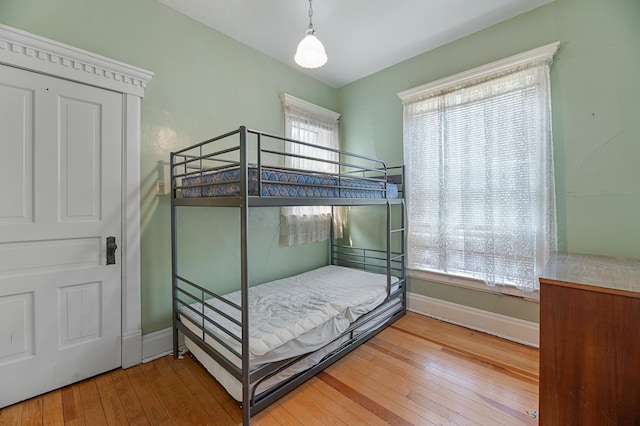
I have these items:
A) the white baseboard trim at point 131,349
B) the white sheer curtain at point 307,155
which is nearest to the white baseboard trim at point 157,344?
the white baseboard trim at point 131,349

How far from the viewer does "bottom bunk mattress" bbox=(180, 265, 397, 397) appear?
1.61 m

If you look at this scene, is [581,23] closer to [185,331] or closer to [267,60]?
[267,60]

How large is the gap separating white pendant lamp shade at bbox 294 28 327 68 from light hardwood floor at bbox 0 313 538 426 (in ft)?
7.23

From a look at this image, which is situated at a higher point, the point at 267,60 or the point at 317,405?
the point at 267,60

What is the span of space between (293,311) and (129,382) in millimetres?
1163

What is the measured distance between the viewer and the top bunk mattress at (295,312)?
161cm

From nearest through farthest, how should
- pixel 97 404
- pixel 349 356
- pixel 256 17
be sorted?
pixel 97 404, pixel 349 356, pixel 256 17

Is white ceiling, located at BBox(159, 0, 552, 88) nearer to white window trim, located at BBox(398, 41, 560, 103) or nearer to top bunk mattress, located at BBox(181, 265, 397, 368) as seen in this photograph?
white window trim, located at BBox(398, 41, 560, 103)

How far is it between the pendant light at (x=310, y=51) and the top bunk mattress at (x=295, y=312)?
1.76 metres

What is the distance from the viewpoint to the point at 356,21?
2.32 m

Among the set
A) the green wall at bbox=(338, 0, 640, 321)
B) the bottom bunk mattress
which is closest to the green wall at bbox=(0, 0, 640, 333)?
the green wall at bbox=(338, 0, 640, 321)

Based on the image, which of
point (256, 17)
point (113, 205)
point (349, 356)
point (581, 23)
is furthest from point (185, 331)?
point (581, 23)

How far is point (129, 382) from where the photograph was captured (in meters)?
1.78

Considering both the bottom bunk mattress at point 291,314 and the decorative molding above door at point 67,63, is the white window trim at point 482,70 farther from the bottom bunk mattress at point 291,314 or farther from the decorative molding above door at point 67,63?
the decorative molding above door at point 67,63
